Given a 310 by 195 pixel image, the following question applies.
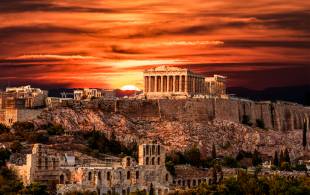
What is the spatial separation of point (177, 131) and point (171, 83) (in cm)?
1275

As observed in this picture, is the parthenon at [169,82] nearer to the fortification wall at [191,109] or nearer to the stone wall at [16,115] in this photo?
the fortification wall at [191,109]

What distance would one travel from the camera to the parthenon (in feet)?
404

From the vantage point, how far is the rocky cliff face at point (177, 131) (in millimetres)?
105688

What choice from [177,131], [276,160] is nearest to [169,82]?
[177,131]

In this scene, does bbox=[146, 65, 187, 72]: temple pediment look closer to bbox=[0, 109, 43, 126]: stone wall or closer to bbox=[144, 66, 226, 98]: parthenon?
bbox=[144, 66, 226, 98]: parthenon

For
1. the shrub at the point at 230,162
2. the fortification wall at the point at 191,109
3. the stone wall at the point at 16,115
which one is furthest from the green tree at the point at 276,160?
the stone wall at the point at 16,115

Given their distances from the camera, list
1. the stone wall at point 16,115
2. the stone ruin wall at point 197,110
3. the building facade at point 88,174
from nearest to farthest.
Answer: the building facade at point 88,174
the stone wall at point 16,115
the stone ruin wall at point 197,110

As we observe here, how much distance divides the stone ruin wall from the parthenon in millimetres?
3747

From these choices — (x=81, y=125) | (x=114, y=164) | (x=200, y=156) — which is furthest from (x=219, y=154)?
(x=114, y=164)

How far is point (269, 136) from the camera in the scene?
394 feet

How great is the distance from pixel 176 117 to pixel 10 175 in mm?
33322

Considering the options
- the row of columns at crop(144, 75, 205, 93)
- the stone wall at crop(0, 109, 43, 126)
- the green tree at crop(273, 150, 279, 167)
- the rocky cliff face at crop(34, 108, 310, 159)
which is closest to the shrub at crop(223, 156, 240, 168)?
the rocky cliff face at crop(34, 108, 310, 159)

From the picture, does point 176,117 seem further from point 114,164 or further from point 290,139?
point 114,164

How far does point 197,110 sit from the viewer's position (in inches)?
4599
